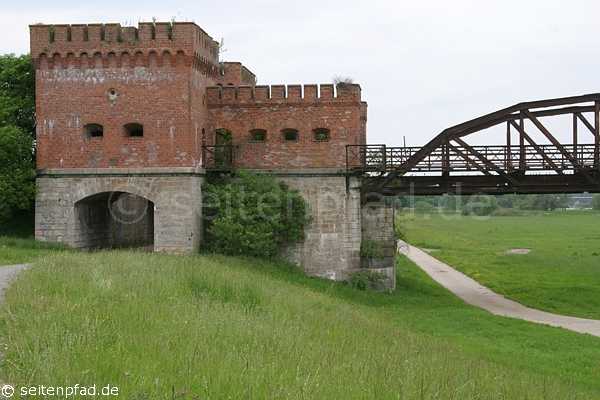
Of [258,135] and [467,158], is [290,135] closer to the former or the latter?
[258,135]

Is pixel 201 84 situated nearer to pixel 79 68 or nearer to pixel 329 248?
pixel 79 68

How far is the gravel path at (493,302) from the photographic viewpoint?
75.6ft

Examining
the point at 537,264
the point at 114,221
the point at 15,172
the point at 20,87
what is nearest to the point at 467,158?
the point at 114,221

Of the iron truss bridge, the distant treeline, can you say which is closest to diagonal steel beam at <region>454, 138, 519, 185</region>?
the iron truss bridge

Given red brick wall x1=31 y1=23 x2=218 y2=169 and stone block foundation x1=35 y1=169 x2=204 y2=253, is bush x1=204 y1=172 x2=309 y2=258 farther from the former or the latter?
red brick wall x1=31 y1=23 x2=218 y2=169

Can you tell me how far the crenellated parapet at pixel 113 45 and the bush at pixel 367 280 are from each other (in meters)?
9.65

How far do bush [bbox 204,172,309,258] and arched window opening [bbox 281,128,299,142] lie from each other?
5.99 feet

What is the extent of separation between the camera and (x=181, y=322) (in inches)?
418

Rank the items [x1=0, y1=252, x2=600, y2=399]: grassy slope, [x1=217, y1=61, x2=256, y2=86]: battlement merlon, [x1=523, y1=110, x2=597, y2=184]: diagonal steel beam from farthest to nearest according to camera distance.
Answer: [x1=217, y1=61, x2=256, y2=86]: battlement merlon
[x1=523, y1=110, x2=597, y2=184]: diagonal steel beam
[x1=0, y1=252, x2=600, y2=399]: grassy slope

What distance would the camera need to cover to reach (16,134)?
2719 centimetres

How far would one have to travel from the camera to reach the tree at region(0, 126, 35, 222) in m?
27.0

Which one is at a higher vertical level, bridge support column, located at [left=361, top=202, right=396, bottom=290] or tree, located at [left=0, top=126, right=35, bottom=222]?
tree, located at [left=0, top=126, right=35, bottom=222]

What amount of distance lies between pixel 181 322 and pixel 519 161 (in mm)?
19159

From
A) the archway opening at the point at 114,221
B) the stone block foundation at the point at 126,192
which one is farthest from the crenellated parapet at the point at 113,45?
the archway opening at the point at 114,221
